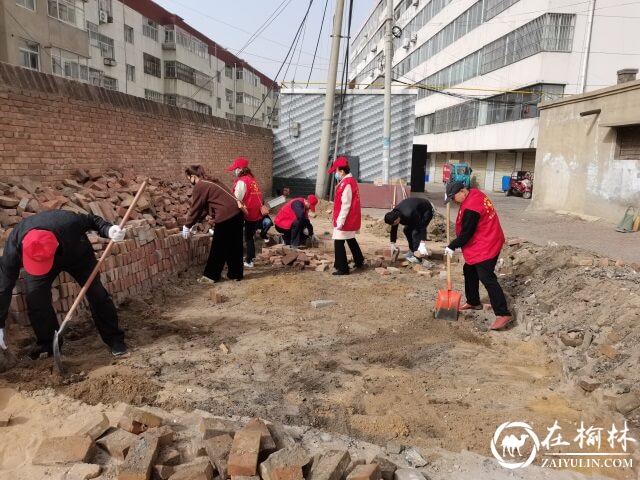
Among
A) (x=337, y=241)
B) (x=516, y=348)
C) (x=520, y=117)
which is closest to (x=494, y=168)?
(x=520, y=117)

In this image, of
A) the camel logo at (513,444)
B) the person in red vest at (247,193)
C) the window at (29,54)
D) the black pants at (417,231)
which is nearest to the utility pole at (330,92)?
the black pants at (417,231)

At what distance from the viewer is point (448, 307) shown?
198 inches

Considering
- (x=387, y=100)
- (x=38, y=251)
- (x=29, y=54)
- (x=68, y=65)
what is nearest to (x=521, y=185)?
(x=387, y=100)

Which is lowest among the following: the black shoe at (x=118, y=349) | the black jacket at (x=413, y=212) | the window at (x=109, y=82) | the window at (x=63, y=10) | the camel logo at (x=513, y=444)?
Result: the camel logo at (x=513, y=444)

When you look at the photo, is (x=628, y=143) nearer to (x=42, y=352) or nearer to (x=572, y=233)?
(x=572, y=233)

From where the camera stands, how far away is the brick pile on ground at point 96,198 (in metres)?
5.84

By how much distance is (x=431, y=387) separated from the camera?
3.47 meters

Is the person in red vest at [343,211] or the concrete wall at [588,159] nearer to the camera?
the person in red vest at [343,211]

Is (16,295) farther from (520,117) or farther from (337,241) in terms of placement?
(520,117)

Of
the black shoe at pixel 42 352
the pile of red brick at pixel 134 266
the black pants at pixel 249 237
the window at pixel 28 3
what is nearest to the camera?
the black shoe at pixel 42 352

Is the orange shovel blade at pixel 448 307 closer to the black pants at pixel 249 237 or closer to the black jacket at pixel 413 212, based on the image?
the black jacket at pixel 413 212

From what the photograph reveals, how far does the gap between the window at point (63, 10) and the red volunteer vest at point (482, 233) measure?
18848 millimetres

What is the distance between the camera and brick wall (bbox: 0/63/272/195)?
6.51 meters

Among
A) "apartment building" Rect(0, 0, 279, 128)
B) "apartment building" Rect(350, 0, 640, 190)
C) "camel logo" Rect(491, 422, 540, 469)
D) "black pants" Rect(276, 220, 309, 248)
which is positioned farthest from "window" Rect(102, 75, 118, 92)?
"camel logo" Rect(491, 422, 540, 469)
